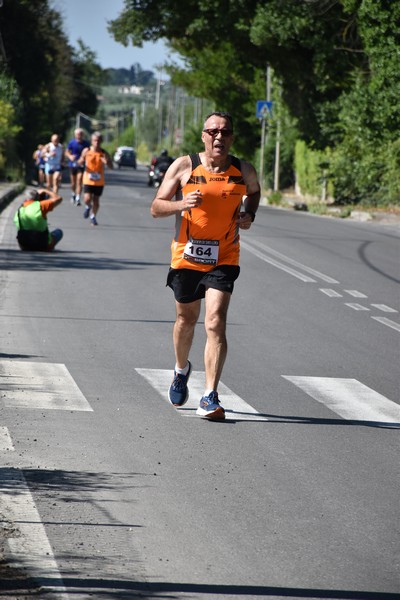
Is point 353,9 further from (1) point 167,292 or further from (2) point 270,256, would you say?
(1) point 167,292

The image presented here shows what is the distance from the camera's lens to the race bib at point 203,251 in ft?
28.8

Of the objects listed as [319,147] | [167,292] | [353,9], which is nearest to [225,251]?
[167,292]

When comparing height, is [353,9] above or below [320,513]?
above

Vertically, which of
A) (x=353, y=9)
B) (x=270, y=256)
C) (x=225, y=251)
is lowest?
(x=270, y=256)

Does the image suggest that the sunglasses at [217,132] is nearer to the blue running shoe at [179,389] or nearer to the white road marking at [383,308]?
the blue running shoe at [179,389]

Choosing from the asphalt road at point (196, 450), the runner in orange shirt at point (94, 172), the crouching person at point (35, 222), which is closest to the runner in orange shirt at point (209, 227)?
the asphalt road at point (196, 450)

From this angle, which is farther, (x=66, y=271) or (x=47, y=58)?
(x=47, y=58)

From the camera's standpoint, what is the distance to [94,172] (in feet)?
92.3

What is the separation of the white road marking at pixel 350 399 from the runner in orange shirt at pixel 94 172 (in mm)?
17409

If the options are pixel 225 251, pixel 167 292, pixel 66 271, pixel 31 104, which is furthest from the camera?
pixel 31 104

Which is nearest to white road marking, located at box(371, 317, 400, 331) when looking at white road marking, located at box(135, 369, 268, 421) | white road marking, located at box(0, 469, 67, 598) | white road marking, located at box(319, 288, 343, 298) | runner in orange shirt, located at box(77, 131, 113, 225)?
white road marking, located at box(319, 288, 343, 298)

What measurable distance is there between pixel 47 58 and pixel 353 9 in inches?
1118

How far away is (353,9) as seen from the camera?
35.3 metres

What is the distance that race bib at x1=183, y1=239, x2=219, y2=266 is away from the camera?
8.79 metres
